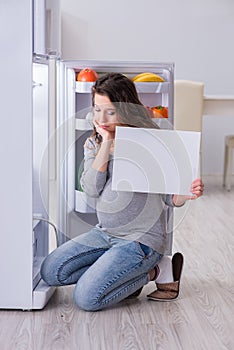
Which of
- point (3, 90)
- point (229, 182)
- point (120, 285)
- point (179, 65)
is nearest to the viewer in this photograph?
point (3, 90)

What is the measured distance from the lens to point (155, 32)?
17.9 feet

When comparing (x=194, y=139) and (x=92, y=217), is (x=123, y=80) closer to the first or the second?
(x=194, y=139)

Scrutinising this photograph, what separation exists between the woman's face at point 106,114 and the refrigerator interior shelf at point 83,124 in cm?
4

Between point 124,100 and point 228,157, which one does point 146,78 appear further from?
point 228,157

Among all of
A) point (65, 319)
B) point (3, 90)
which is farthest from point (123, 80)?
point (65, 319)

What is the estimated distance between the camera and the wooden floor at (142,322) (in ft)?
5.99

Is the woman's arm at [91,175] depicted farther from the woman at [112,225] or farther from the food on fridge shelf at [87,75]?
the food on fridge shelf at [87,75]

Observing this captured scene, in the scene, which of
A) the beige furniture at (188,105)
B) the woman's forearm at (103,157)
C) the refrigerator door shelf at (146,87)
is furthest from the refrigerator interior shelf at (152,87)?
the beige furniture at (188,105)

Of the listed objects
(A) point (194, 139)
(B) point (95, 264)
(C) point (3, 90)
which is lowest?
(B) point (95, 264)

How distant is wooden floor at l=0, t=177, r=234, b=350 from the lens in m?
1.83

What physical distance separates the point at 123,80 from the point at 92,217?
0.46 meters

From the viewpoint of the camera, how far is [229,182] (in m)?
4.93

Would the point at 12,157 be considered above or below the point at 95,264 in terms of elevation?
above

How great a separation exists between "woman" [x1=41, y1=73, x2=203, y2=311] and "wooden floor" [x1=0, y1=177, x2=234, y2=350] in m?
0.07
